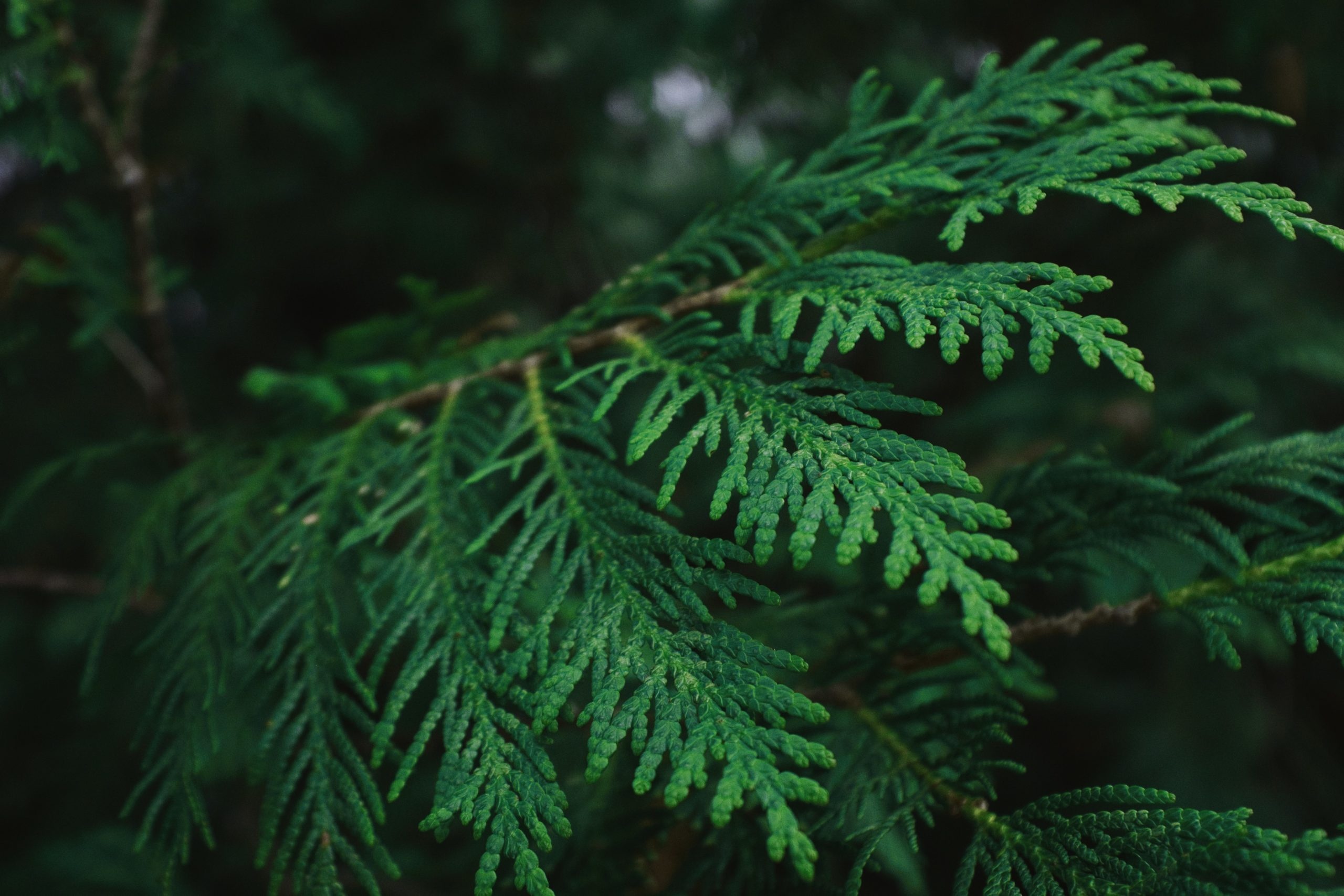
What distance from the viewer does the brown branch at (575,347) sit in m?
1.07

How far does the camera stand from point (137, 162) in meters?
1.39

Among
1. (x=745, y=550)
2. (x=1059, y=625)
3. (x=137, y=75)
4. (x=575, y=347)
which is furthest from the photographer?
(x=137, y=75)

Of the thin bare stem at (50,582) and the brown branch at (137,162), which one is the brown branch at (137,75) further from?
the thin bare stem at (50,582)

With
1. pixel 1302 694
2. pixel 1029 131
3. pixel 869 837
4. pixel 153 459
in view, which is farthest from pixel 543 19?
pixel 1302 694

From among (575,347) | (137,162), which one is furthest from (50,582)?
(575,347)

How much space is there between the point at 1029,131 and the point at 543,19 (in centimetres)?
193

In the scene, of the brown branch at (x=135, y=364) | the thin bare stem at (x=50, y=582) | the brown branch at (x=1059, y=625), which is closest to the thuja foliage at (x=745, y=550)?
the brown branch at (x=1059, y=625)

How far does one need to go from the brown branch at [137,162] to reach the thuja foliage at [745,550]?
0.01 meters

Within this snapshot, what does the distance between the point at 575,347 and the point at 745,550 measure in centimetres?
47

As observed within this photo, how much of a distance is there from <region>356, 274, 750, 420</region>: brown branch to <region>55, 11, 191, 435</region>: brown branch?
49cm

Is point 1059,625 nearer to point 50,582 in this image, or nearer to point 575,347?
point 575,347

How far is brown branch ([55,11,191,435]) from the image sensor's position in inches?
49.7

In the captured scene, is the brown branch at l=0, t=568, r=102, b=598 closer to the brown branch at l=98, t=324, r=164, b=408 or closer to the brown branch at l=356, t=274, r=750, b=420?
the brown branch at l=98, t=324, r=164, b=408

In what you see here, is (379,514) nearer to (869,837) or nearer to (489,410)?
(489,410)
